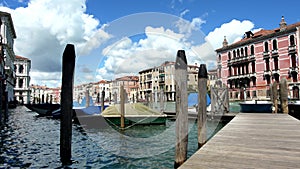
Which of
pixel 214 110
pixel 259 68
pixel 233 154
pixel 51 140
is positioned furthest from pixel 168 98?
pixel 233 154

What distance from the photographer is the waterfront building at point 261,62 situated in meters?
28.5

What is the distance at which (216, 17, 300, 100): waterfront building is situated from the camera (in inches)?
1122

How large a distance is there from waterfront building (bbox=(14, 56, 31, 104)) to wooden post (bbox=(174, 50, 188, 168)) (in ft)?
183

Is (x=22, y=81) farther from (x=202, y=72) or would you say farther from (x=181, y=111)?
(x=181, y=111)

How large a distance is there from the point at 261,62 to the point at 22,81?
49.9 meters

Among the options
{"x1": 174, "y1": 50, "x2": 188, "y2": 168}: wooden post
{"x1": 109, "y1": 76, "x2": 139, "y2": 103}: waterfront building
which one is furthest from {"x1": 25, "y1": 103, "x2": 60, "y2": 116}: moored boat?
{"x1": 174, "y1": 50, "x2": 188, "y2": 168}: wooden post

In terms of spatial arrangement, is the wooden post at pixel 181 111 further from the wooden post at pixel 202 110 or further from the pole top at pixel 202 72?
the pole top at pixel 202 72

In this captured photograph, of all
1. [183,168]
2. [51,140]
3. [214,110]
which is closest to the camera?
[183,168]

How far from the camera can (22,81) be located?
177ft

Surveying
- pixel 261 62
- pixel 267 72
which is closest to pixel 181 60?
pixel 267 72

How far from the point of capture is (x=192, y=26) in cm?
549

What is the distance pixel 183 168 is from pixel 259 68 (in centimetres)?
3358

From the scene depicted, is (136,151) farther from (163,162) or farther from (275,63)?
(275,63)

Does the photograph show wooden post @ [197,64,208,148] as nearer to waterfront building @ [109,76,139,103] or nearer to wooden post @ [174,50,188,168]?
wooden post @ [174,50,188,168]
